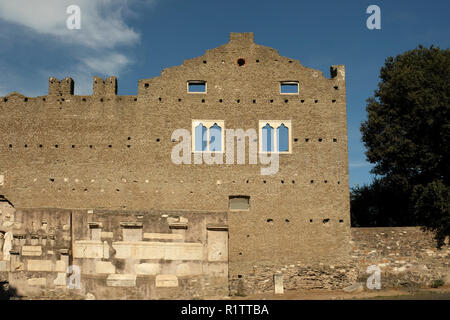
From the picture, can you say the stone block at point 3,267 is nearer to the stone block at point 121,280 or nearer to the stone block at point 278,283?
the stone block at point 121,280

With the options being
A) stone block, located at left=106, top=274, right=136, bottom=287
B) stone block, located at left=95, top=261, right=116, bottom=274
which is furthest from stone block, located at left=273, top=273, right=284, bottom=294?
stone block, located at left=95, top=261, right=116, bottom=274

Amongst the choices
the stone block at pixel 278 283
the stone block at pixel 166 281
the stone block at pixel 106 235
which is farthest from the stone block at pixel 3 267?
the stone block at pixel 278 283

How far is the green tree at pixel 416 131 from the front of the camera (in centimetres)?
2006

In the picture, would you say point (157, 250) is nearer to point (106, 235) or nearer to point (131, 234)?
point (131, 234)

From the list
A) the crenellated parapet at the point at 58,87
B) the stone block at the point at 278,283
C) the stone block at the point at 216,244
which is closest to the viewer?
the stone block at the point at 216,244

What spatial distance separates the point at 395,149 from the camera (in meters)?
21.7

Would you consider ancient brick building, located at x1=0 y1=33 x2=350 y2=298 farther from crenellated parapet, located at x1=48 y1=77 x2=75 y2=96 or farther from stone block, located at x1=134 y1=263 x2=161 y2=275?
stone block, located at x1=134 y1=263 x2=161 y2=275

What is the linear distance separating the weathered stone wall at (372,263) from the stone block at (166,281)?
6073 mm

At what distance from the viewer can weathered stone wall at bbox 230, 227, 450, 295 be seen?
1889cm

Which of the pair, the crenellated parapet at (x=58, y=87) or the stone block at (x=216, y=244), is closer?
the stone block at (x=216, y=244)

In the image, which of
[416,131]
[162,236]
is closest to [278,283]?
[162,236]

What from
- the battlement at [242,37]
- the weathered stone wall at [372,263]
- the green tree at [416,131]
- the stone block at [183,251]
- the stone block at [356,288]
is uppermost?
the battlement at [242,37]
